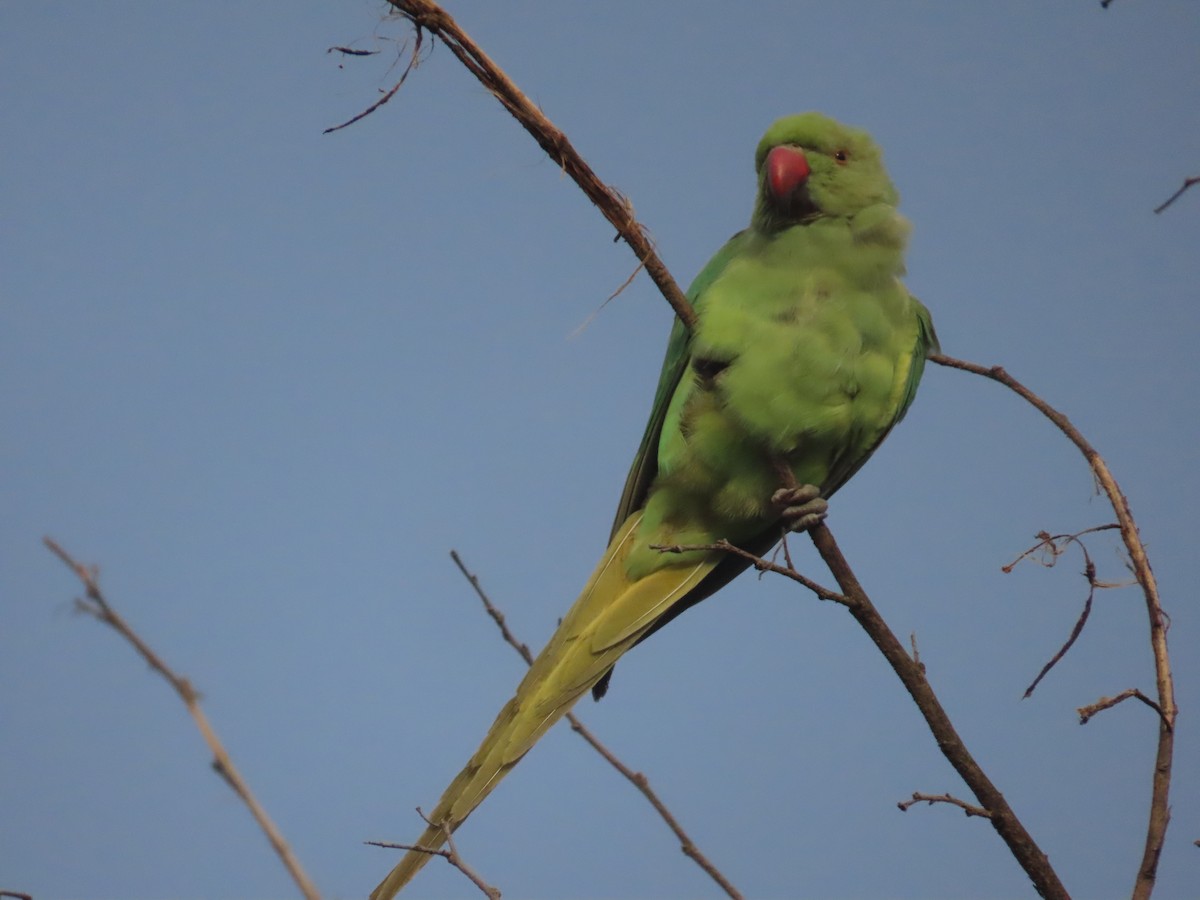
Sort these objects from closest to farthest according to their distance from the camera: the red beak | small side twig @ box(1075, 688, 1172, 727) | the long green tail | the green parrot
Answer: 1. small side twig @ box(1075, 688, 1172, 727)
2. the long green tail
3. the green parrot
4. the red beak

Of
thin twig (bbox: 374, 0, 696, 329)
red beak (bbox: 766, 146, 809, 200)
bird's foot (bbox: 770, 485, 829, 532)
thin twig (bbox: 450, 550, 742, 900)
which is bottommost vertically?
thin twig (bbox: 450, 550, 742, 900)

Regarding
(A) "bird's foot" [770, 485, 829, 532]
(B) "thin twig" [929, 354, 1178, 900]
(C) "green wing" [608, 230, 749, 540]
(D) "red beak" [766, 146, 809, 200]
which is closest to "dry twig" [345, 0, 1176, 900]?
(B) "thin twig" [929, 354, 1178, 900]

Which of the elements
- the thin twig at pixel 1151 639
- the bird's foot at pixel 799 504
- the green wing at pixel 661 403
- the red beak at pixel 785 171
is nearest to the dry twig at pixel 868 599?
the thin twig at pixel 1151 639

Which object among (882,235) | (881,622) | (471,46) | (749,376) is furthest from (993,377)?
(471,46)

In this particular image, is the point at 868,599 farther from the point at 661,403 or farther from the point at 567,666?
the point at 661,403

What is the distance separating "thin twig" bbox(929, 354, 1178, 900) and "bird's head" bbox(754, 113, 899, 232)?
87 cm

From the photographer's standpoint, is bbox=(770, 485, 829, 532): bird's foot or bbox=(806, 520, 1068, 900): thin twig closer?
bbox=(806, 520, 1068, 900): thin twig

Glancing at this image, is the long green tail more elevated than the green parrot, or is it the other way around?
the green parrot

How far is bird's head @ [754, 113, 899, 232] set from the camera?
92.9 inches

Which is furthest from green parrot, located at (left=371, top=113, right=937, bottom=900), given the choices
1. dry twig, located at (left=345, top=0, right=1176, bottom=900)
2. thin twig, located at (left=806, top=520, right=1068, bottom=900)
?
thin twig, located at (left=806, top=520, right=1068, bottom=900)

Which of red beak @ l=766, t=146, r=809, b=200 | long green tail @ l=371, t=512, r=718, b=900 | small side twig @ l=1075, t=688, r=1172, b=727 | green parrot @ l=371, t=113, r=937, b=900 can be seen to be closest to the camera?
small side twig @ l=1075, t=688, r=1172, b=727

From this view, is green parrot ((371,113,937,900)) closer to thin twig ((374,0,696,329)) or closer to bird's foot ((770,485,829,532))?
bird's foot ((770,485,829,532))

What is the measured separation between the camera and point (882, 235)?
233cm

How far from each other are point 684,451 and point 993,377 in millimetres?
814
